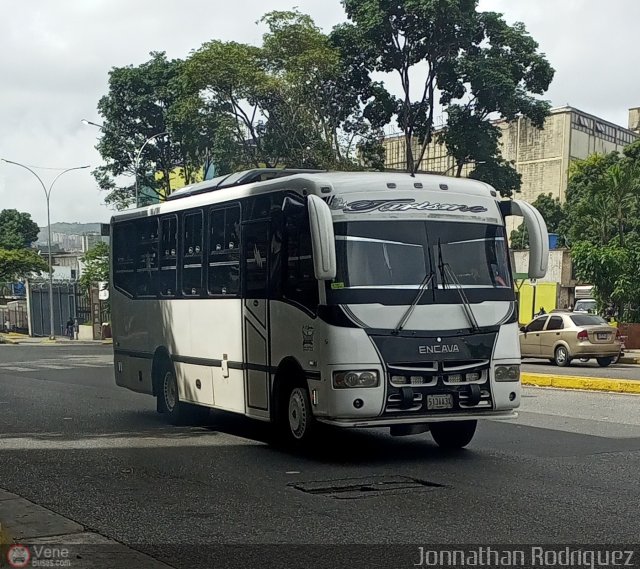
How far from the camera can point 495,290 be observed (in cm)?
1028

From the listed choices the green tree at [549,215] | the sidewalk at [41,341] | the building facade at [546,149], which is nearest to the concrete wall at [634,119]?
the building facade at [546,149]

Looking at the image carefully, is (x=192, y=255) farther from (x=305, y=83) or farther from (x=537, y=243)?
(x=305, y=83)

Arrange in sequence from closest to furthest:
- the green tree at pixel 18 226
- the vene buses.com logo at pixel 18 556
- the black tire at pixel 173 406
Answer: the vene buses.com logo at pixel 18 556, the black tire at pixel 173 406, the green tree at pixel 18 226

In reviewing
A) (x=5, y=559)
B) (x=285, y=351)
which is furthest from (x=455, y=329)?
(x=5, y=559)

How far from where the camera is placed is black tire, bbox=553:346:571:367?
85.1ft

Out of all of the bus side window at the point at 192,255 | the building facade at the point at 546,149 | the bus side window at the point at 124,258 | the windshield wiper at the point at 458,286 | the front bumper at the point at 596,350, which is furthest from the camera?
the building facade at the point at 546,149

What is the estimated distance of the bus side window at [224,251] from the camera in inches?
454

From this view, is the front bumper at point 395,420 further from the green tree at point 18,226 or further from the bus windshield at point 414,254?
the green tree at point 18,226

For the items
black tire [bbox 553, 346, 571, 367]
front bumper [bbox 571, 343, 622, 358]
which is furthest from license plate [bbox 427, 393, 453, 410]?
black tire [bbox 553, 346, 571, 367]

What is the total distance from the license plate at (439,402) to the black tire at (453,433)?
79cm

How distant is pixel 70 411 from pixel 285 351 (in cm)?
634

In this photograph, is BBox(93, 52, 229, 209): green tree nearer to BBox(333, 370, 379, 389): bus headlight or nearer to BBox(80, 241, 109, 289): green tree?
BBox(80, 241, 109, 289): green tree

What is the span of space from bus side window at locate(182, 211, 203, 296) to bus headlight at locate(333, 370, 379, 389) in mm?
3584

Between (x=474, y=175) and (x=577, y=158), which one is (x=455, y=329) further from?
(x=577, y=158)
